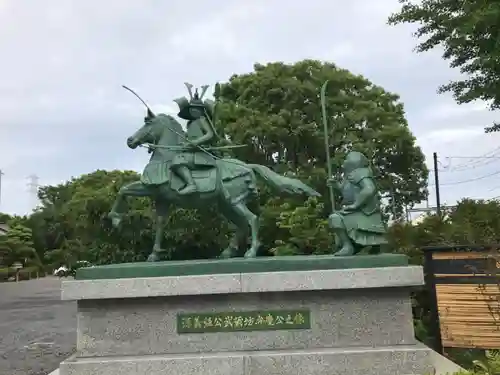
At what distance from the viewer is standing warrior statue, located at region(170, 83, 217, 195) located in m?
7.16

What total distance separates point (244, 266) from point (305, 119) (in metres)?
15.2

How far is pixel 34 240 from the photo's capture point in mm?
54719

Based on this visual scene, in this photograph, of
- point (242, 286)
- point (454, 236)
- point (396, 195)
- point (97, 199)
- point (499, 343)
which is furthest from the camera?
point (396, 195)

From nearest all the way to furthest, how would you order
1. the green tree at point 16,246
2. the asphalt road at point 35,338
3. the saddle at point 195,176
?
the saddle at point 195,176 → the asphalt road at point 35,338 → the green tree at point 16,246

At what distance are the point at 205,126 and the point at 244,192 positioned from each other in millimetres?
1017

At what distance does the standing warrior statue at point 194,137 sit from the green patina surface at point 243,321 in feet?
5.41

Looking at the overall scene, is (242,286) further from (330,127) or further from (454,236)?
(330,127)

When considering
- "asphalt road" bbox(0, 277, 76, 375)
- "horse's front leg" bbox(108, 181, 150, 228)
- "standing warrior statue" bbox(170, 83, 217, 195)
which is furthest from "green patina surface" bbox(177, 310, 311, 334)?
"asphalt road" bbox(0, 277, 76, 375)

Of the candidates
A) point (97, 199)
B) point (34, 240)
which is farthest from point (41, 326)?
point (34, 240)

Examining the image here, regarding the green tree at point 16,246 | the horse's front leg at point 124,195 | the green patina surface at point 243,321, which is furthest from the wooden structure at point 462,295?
the green tree at point 16,246

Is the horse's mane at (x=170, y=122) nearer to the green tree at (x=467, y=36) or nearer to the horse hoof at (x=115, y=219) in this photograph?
the horse hoof at (x=115, y=219)

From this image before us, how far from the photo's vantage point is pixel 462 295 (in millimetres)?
7367

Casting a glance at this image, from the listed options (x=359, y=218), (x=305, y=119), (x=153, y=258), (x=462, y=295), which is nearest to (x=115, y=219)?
(x=153, y=258)

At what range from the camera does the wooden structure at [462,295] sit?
7.07 meters
